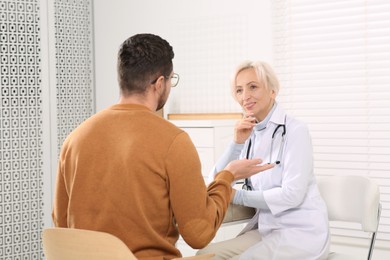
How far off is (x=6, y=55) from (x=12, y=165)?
0.84 metres

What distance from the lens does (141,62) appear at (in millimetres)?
2166

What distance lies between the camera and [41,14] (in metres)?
5.05

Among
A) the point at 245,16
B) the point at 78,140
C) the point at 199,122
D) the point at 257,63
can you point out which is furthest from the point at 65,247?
the point at 245,16

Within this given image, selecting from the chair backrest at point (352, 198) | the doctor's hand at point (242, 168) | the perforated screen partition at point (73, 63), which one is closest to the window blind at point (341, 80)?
the chair backrest at point (352, 198)

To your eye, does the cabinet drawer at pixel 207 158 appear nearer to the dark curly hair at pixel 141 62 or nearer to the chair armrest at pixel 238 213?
the chair armrest at pixel 238 213

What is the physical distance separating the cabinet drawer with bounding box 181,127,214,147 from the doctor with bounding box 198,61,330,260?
51.6 inches

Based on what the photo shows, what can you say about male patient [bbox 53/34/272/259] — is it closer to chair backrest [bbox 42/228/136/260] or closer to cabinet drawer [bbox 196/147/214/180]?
chair backrest [bbox 42/228/136/260]

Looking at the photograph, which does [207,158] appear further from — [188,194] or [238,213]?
[188,194]

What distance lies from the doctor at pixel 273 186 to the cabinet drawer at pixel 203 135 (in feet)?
4.30

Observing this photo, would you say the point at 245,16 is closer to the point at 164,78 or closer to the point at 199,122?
the point at 199,122

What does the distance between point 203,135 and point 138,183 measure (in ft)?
7.88

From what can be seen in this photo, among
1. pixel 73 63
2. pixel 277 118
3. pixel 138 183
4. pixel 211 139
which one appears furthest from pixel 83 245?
pixel 73 63

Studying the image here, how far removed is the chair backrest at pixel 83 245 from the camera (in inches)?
74.5

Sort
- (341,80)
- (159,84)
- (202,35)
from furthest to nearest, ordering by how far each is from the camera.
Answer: (202,35) < (341,80) < (159,84)
